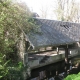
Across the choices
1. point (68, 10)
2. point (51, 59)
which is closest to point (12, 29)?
point (51, 59)

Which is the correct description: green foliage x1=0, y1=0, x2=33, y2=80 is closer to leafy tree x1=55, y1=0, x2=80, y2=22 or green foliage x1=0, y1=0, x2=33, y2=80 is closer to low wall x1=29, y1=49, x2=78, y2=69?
low wall x1=29, y1=49, x2=78, y2=69

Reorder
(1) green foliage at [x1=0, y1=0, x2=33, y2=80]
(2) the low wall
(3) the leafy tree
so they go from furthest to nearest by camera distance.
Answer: (3) the leafy tree, (2) the low wall, (1) green foliage at [x1=0, y1=0, x2=33, y2=80]

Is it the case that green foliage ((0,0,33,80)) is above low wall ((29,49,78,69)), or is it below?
above

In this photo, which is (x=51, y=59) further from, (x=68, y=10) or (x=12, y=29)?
(x=68, y=10)

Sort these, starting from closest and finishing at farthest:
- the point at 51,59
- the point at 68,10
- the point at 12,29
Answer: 1. the point at 12,29
2. the point at 51,59
3. the point at 68,10

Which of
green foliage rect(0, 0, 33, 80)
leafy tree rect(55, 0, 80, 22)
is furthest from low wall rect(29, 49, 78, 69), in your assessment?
leafy tree rect(55, 0, 80, 22)

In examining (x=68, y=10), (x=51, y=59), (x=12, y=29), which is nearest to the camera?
(x=12, y=29)

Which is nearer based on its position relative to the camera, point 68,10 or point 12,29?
point 12,29

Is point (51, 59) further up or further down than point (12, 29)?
further down

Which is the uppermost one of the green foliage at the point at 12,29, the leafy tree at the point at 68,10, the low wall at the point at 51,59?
the leafy tree at the point at 68,10

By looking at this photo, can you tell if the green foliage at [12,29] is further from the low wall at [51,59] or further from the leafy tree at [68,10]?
the leafy tree at [68,10]

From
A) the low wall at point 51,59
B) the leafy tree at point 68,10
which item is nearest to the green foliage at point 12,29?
the low wall at point 51,59

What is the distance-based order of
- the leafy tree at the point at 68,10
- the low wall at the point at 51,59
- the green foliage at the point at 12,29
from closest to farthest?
the green foliage at the point at 12,29 < the low wall at the point at 51,59 < the leafy tree at the point at 68,10

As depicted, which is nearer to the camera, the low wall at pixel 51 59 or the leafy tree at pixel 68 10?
the low wall at pixel 51 59
